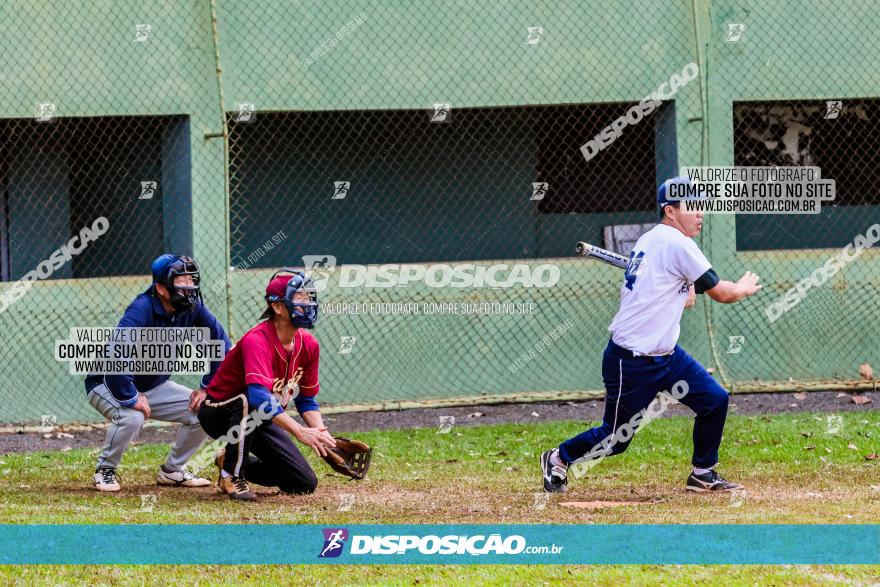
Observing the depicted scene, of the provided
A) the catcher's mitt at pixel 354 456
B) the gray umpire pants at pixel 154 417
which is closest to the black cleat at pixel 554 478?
the catcher's mitt at pixel 354 456

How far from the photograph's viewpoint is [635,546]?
20.1ft

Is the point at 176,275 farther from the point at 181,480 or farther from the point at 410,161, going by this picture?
the point at 410,161

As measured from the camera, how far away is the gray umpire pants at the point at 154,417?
8.48 meters

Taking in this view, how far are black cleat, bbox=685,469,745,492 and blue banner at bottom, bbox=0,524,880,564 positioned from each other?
1.41 m

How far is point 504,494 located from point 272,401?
1.57 m

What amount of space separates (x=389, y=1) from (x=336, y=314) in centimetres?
307

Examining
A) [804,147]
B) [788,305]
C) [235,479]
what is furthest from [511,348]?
[235,479]

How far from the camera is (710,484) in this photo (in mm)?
7992

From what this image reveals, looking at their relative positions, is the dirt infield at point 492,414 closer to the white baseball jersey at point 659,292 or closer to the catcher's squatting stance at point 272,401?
the catcher's squatting stance at point 272,401

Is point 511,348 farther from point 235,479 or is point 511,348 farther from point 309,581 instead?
point 309,581

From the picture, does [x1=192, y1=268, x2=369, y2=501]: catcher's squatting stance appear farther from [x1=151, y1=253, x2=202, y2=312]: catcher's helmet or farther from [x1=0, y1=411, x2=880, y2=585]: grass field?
[x1=151, y1=253, x2=202, y2=312]: catcher's helmet

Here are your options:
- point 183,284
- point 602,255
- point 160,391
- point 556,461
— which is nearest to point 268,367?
point 183,284

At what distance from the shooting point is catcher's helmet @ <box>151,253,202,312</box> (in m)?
8.29

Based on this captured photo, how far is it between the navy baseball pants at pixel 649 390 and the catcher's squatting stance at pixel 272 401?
4.95 feet
